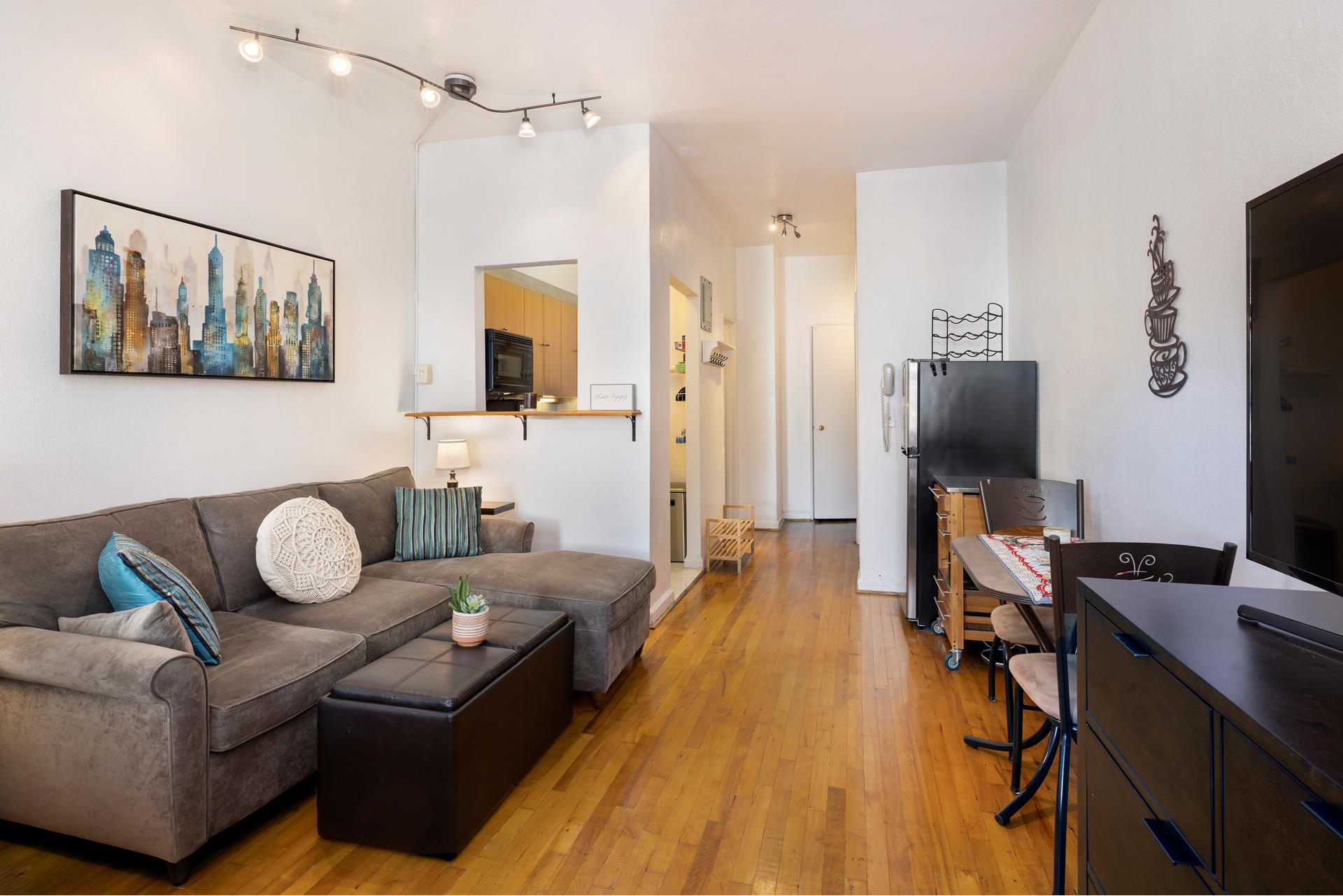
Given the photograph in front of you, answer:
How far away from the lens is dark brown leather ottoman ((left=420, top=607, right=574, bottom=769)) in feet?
7.25

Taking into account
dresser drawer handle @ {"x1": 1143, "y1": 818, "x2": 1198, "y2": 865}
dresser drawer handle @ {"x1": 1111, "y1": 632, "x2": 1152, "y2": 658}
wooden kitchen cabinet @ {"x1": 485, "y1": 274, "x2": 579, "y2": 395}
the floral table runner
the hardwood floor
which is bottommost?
the hardwood floor

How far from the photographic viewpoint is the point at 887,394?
4.23 meters

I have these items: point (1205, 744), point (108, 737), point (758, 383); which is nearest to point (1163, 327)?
point (1205, 744)

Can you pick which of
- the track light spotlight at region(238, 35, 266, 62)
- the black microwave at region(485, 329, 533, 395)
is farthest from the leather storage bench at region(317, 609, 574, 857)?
the track light spotlight at region(238, 35, 266, 62)

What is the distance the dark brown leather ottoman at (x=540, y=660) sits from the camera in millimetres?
2211

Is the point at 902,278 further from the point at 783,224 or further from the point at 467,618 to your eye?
the point at 467,618

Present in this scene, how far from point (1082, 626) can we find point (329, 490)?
9.92ft

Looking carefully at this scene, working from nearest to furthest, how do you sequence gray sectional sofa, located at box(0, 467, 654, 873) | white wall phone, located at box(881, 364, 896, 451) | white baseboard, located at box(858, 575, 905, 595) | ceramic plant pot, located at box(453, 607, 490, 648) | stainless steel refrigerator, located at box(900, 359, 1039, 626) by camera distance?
gray sectional sofa, located at box(0, 467, 654, 873)
ceramic plant pot, located at box(453, 607, 490, 648)
stainless steel refrigerator, located at box(900, 359, 1039, 626)
white wall phone, located at box(881, 364, 896, 451)
white baseboard, located at box(858, 575, 905, 595)

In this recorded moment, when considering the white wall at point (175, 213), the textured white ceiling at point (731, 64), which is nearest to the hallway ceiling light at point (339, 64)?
the textured white ceiling at point (731, 64)

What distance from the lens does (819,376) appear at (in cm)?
727

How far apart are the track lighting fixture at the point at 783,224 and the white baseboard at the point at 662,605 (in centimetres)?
328

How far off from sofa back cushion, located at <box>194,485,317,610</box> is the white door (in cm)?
569

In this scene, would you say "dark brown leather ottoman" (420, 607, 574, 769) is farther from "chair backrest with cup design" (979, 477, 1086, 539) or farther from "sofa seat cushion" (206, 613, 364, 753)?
"chair backrest with cup design" (979, 477, 1086, 539)

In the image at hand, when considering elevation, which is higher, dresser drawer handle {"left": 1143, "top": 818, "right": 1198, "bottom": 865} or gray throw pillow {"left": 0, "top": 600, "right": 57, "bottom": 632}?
gray throw pillow {"left": 0, "top": 600, "right": 57, "bottom": 632}
